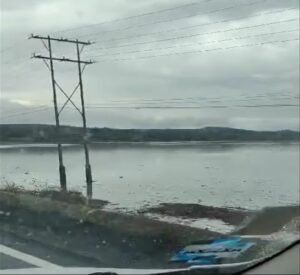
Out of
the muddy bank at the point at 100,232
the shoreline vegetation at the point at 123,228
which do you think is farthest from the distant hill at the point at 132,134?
the muddy bank at the point at 100,232

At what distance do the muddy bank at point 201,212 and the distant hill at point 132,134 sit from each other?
1047 millimetres

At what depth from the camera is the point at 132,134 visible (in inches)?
476

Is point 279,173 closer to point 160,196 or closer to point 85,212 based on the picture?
point 85,212

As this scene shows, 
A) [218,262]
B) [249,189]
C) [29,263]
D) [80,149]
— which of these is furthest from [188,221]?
[80,149]

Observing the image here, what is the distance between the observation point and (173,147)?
34.2ft

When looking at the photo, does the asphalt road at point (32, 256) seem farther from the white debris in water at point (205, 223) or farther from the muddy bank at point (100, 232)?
the white debris in water at point (205, 223)

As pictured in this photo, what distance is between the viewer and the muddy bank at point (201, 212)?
792 cm

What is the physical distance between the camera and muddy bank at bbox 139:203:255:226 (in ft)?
26.0

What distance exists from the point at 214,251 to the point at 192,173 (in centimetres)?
930

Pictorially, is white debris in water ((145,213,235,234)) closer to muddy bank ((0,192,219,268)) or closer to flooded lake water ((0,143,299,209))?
muddy bank ((0,192,219,268))

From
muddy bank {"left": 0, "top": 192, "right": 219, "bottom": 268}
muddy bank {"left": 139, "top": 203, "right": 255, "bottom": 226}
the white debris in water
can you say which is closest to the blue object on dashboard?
muddy bank {"left": 0, "top": 192, "right": 219, "bottom": 268}

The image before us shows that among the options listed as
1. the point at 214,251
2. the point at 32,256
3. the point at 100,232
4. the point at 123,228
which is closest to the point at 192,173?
the point at 100,232

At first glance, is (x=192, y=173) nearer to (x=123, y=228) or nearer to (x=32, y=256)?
(x=123, y=228)

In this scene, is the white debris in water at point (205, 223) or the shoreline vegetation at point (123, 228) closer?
the shoreline vegetation at point (123, 228)
